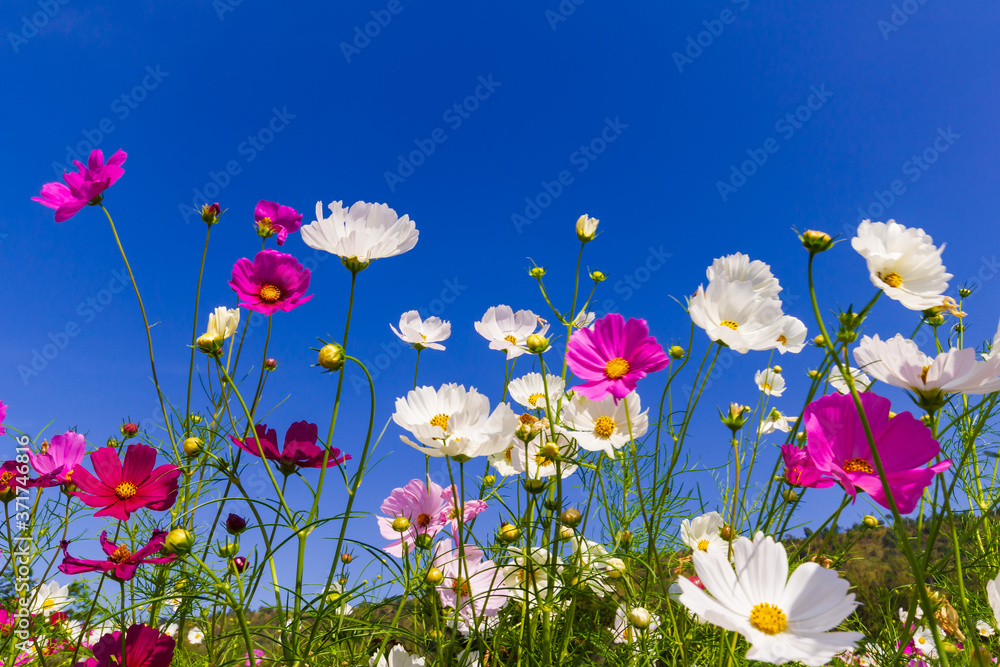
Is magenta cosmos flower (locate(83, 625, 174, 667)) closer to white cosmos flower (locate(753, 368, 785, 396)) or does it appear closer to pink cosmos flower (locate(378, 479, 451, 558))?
pink cosmos flower (locate(378, 479, 451, 558))

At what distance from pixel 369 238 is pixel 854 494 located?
696mm

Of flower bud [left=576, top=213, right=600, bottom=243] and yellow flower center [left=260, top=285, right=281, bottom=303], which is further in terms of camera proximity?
flower bud [left=576, top=213, right=600, bottom=243]

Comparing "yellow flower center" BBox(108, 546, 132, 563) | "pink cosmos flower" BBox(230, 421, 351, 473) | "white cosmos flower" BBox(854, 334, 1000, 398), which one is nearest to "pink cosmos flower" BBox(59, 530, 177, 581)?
"yellow flower center" BBox(108, 546, 132, 563)

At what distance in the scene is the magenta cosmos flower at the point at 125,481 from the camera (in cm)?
96

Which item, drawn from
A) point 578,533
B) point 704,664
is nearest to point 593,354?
point 578,533

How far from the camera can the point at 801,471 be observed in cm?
72

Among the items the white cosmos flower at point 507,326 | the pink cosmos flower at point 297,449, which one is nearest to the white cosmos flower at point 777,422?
the white cosmos flower at point 507,326

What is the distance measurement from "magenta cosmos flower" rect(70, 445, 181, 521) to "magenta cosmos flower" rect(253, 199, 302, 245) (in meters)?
0.56

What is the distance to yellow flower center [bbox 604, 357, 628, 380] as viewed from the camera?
34.0 inches

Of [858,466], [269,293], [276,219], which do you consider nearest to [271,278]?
[269,293]

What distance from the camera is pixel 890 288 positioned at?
2.21 feet

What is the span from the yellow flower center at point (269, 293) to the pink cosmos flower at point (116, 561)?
0.39 m

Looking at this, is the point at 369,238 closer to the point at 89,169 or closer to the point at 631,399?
the point at 631,399

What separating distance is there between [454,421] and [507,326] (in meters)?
0.48
